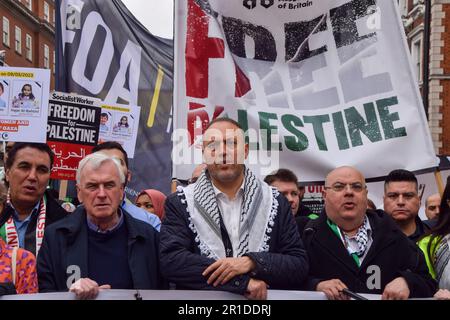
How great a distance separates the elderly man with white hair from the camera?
3.63m

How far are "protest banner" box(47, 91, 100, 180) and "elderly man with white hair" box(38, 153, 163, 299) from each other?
2.53 m

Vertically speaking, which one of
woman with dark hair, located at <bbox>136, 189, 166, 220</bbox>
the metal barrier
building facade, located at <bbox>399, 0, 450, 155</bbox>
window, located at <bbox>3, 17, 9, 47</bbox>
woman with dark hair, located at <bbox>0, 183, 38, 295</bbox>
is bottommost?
the metal barrier

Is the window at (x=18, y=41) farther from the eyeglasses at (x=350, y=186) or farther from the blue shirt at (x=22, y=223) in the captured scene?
the eyeglasses at (x=350, y=186)

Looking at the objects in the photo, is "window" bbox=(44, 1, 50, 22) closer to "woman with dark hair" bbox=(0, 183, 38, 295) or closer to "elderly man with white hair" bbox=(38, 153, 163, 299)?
"elderly man with white hair" bbox=(38, 153, 163, 299)

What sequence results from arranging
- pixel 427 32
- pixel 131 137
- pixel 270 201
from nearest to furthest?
pixel 270 201, pixel 131 137, pixel 427 32

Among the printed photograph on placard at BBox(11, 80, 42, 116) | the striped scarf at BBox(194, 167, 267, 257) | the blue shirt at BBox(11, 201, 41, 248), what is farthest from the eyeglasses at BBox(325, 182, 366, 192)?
the printed photograph on placard at BBox(11, 80, 42, 116)

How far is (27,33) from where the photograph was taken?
169 ft

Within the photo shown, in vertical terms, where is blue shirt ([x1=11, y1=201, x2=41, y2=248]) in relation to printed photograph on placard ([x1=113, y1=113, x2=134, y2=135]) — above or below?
below

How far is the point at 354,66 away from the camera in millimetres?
6031

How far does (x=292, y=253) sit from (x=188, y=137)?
2.30 meters
